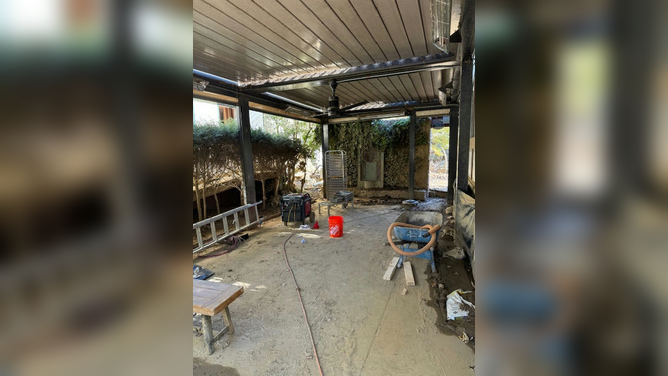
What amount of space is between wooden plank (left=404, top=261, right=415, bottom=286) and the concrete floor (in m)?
0.07

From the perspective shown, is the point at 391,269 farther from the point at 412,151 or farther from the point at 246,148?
the point at 412,151

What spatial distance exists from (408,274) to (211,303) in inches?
96.5

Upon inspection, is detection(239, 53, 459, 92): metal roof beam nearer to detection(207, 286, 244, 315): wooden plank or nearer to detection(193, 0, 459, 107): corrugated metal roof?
detection(193, 0, 459, 107): corrugated metal roof

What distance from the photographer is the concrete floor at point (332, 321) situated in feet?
6.89

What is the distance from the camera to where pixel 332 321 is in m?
2.62

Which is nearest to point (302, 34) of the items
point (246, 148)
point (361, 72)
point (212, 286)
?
point (361, 72)

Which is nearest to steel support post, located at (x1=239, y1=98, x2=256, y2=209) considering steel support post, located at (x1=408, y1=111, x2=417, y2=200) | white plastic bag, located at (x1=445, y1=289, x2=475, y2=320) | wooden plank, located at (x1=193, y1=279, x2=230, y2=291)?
wooden plank, located at (x1=193, y1=279, x2=230, y2=291)

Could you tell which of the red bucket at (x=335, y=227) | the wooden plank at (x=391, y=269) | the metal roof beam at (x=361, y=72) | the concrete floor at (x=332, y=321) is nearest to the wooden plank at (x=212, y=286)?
the concrete floor at (x=332, y=321)

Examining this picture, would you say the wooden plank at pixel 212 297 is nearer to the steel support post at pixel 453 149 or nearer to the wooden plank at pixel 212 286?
the wooden plank at pixel 212 286

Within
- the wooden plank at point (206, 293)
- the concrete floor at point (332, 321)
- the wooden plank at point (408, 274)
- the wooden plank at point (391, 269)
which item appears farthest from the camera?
the wooden plank at point (391, 269)

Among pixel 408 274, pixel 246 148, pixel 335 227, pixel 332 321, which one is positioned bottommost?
pixel 332 321

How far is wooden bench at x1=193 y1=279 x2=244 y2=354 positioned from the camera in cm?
214

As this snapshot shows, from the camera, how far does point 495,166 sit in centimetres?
36

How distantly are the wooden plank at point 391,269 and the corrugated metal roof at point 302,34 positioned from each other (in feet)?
9.48
